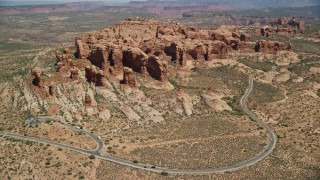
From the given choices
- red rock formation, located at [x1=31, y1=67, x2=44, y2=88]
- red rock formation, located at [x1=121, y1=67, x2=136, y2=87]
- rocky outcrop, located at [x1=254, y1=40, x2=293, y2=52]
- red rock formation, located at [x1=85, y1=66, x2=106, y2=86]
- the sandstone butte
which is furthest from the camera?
rocky outcrop, located at [x1=254, y1=40, x2=293, y2=52]

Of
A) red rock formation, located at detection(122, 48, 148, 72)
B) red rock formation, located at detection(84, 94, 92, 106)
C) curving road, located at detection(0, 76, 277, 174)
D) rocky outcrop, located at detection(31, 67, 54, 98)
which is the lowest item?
curving road, located at detection(0, 76, 277, 174)

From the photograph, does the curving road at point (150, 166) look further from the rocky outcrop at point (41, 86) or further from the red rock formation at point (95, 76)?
the red rock formation at point (95, 76)

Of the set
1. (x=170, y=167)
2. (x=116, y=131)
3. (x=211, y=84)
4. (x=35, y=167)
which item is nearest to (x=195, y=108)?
(x=211, y=84)

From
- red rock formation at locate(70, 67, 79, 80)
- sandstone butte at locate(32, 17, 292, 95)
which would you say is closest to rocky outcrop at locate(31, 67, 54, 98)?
sandstone butte at locate(32, 17, 292, 95)

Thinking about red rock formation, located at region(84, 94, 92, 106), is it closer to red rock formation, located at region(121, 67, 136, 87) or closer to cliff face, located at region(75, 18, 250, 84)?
cliff face, located at region(75, 18, 250, 84)

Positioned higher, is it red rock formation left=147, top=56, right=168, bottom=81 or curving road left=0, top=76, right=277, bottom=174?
red rock formation left=147, top=56, right=168, bottom=81

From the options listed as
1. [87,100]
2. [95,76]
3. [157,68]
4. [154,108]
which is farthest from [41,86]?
[157,68]

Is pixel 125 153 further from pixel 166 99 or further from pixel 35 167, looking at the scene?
pixel 166 99

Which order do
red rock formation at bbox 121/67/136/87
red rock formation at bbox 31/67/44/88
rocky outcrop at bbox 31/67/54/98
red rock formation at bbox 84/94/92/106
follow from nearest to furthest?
red rock formation at bbox 84/94/92/106
rocky outcrop at bbox 31/67/54/98
red rock formation at bbox 31/67/44/88
red rock formation at bbox 121/67/136/87
